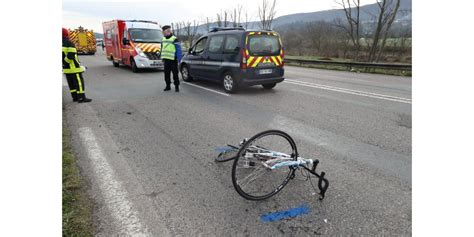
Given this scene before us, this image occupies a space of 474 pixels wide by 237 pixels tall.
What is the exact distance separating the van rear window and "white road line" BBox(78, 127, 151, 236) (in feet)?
16.7

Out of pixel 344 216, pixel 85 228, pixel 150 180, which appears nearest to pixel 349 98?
pixel 344 216

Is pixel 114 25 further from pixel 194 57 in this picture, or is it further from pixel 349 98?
pixel 349 98

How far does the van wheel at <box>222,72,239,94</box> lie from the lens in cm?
827

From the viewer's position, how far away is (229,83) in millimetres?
A: 8477

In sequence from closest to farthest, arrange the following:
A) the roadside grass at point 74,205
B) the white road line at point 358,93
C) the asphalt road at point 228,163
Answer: the roadside grass at point 74,205 → the asphalt road at point 228,163 → the white road line at point 358,93

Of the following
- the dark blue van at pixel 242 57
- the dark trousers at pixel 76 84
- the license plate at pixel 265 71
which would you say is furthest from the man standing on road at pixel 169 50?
the license plate at pixel 265 71

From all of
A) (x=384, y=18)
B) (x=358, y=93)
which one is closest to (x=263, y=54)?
(x=358, y=93)

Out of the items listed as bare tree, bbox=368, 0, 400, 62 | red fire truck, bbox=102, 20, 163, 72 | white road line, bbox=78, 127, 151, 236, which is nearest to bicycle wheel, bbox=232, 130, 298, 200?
white road line, bbox=78, 127, 151, 236

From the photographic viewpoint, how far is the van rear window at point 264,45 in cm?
787

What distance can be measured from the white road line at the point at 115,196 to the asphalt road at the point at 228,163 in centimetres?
1

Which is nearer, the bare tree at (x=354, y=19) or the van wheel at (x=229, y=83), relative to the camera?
the van wheel at (x=229, y=83)

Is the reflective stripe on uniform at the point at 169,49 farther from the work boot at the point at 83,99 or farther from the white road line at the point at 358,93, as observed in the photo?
the white road line at the point at 358,93

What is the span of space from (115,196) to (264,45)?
6.30 meters

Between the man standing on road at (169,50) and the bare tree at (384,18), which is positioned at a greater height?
the bare tree at (384,18)
